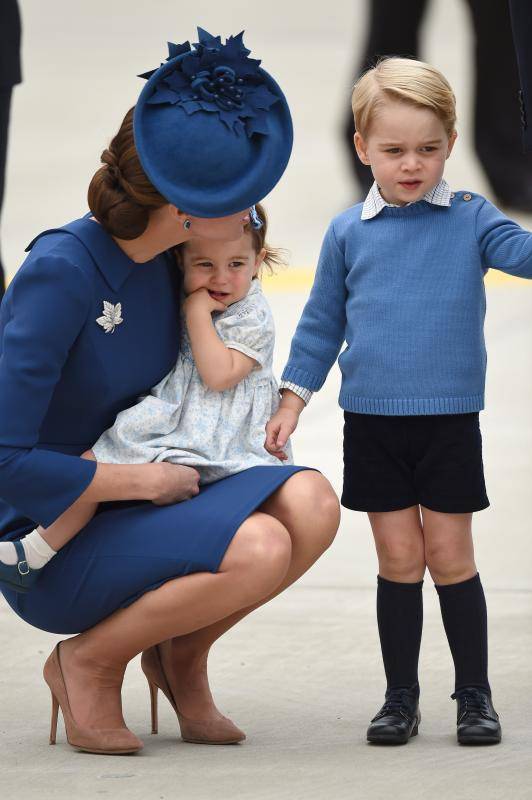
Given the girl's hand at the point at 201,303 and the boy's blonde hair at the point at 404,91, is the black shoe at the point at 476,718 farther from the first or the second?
the boy's blonde hair at the point at 404,91

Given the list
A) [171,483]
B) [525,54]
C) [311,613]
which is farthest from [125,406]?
[311,613]

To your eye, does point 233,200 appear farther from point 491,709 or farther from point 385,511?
point 491,709

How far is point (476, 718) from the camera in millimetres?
2543

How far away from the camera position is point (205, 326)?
2.61 m

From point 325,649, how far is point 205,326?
927mm

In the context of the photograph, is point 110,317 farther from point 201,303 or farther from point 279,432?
point 279,432

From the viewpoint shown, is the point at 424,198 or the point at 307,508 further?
the point at 424,198

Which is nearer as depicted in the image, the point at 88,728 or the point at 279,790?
the point at 279,790

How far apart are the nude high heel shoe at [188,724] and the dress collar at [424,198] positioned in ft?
2.87

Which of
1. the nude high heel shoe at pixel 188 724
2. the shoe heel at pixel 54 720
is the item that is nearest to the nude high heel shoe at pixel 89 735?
the shoe heel at pixel 54 720

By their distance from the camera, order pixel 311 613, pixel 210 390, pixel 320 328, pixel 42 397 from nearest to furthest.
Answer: pixel 42 397, pixel 210 390, pixel 320 328, pixel 311 613

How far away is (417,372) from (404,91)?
1.60ft

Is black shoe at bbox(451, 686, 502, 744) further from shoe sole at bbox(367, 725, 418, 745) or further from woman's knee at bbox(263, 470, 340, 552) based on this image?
woman's knee at bbox(263, 470, 340, 552)

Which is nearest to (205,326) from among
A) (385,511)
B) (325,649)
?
(385,511)
